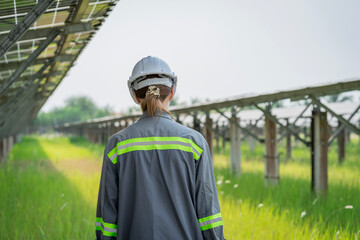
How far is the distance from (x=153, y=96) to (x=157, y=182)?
0.44 meters

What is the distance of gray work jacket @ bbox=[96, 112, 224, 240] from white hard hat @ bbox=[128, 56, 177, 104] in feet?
0.61

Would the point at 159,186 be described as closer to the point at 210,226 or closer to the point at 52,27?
the point at 210,226

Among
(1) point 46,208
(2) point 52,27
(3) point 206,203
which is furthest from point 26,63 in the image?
(3) point 206,203

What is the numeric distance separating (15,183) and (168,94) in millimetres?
6355

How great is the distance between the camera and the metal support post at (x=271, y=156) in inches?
294

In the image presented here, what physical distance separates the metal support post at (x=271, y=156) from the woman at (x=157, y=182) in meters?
5.74

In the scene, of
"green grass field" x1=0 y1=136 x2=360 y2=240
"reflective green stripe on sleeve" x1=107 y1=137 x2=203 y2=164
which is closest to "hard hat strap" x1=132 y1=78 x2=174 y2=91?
"reflective green stripe on sleeve" x1=107 y1=137 x2=203 y2=164

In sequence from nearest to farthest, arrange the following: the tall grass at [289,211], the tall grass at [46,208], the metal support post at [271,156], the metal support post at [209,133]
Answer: the tall grass at [289,211] < the tall grass at [46,208] < the metal support post at [271,156] < the metal support post at [209,133]

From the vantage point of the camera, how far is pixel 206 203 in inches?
74.4

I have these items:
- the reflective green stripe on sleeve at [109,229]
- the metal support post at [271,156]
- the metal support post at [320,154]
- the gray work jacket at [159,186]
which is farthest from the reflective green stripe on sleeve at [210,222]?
the metal support post at [271,156]

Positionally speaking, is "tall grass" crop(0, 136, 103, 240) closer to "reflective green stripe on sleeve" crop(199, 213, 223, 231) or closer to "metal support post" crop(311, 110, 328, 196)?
"reflective green stripe on sleeve" crop(199, 213, 223, 231)

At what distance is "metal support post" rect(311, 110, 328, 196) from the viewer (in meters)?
6.25

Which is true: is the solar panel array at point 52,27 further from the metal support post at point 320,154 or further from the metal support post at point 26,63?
the metal support post at point 320,154

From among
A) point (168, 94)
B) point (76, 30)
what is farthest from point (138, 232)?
point (76, 30)
